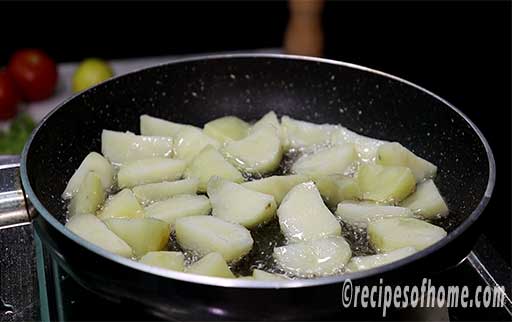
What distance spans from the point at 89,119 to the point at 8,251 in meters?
0.24

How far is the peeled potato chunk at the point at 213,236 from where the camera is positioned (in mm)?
743

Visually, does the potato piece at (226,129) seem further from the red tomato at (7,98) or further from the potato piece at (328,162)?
the red tomato at (7,98)

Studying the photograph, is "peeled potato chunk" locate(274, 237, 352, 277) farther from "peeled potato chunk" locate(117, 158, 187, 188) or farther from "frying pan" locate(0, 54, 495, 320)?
"peeled potato chunk" locate(117, 158, 187, 188)

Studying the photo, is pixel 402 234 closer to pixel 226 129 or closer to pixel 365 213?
pixel 365 213

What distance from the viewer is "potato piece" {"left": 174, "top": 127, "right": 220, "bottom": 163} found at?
973mm

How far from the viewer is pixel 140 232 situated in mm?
747

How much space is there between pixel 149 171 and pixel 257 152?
0.50ft

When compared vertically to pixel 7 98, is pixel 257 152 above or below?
above

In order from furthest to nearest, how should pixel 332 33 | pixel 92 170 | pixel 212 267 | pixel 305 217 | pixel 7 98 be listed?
1. pixel 332 33
2. pixel 7 98
3. pixel 92 170
4. pixel 305 217
5. pixel 212 267

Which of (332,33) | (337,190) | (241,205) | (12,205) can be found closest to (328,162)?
(337,190)

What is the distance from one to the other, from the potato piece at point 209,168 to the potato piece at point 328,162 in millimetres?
90

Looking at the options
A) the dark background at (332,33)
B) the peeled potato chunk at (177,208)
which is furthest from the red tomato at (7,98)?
the peeled potato chunk at (177,208)

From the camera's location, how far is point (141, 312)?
62cm

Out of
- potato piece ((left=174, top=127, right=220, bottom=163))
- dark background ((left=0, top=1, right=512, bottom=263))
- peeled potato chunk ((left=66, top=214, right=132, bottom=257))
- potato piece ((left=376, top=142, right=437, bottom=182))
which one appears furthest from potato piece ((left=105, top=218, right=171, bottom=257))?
dark background ((left=0, top=1, right=512, bottom=263))
